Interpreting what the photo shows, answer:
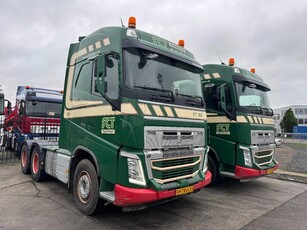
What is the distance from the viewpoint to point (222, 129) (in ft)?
21.2

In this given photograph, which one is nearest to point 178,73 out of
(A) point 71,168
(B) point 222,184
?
(A) point 71,168

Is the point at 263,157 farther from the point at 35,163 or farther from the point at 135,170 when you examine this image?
the point at 35,163

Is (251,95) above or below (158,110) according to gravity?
above

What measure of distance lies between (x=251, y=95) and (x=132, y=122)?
13.8 ft

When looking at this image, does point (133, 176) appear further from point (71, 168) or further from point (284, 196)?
point (284, 196)

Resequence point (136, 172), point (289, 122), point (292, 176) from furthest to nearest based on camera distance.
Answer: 1. point (289, 122)
2. point (292, 176)
3. point (136, 172)

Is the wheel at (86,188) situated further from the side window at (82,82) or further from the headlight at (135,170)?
the side window at (82,82)

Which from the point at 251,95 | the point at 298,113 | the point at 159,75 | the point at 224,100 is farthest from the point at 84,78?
the point at 298,113

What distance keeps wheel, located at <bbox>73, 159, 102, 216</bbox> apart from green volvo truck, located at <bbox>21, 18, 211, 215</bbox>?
2 centimetres

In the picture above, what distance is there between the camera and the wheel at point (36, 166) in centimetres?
654

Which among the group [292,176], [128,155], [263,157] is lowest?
[292,176]

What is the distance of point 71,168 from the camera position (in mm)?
4742

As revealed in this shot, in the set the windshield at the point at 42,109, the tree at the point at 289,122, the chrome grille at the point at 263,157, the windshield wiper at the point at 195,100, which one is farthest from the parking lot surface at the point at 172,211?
the tree at the point at 289,122

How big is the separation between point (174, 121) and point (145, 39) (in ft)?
4.87
